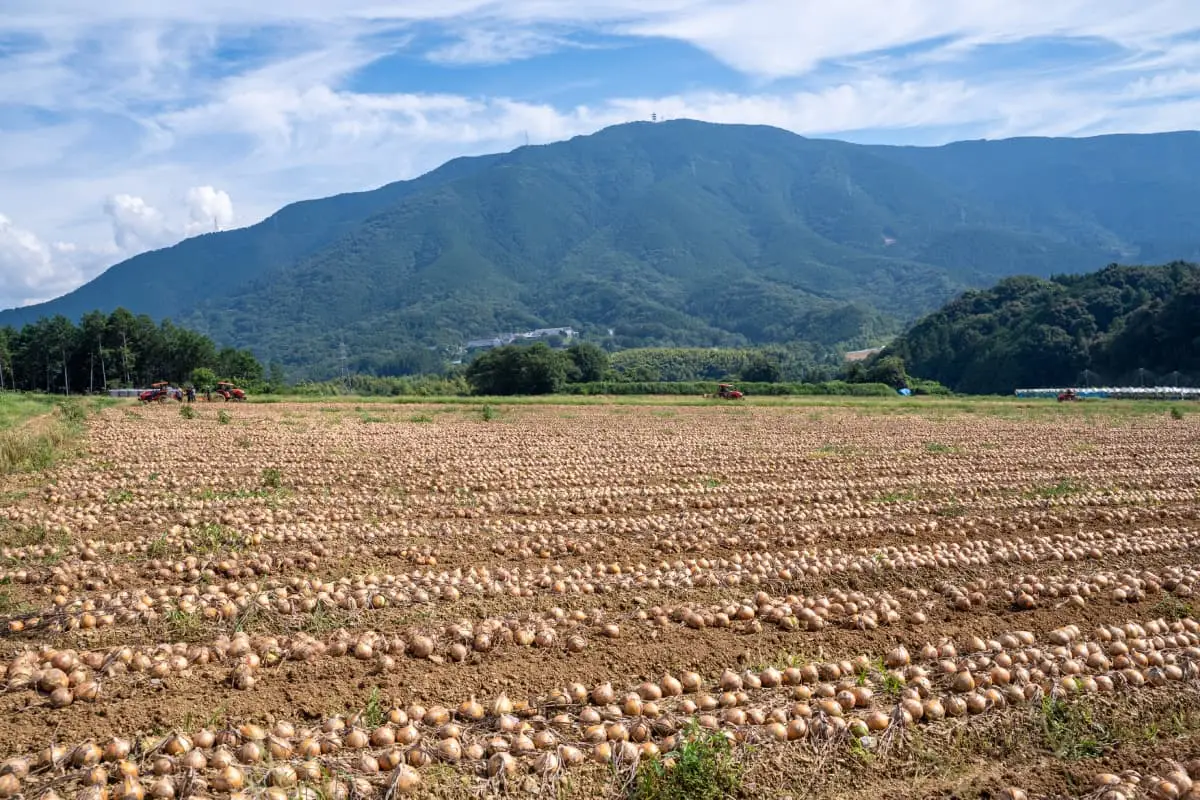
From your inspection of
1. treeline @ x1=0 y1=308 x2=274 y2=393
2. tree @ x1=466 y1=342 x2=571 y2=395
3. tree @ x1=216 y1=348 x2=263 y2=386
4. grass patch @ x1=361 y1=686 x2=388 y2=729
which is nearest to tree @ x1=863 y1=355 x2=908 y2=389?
tree @ x1=466 y1=342 x2=571 y2=395

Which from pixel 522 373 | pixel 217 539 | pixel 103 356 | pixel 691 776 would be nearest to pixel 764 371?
pixel 522 373

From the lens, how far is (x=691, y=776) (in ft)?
13.4

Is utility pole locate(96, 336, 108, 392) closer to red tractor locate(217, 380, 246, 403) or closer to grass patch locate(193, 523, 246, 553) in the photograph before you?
red tractor locate(217, 380, 246, 403)

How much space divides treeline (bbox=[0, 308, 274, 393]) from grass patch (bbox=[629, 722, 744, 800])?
6268 cm

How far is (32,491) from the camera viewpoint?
40.5ft

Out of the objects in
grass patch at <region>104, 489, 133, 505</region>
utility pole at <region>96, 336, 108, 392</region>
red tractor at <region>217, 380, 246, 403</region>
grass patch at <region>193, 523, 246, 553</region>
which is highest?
utility pole at <region>96, 336, 108, 392</region>

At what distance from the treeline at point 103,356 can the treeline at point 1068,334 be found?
63562 millimetres

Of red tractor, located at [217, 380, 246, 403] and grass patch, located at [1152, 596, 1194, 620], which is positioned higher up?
red tractor, located at [217, 380, 246, 403]

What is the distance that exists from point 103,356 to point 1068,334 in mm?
85928

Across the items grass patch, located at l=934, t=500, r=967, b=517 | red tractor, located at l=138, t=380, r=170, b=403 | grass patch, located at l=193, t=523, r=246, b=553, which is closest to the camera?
grass patch, located at l=193, t=523, r=246, b=553

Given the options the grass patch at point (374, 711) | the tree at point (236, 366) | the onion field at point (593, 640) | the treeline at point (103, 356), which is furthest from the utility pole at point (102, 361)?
the grass patch at point (374, 711)

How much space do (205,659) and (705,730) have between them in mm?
3468

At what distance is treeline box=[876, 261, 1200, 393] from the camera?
228 feet

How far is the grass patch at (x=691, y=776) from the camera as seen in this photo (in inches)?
Answer: 161
